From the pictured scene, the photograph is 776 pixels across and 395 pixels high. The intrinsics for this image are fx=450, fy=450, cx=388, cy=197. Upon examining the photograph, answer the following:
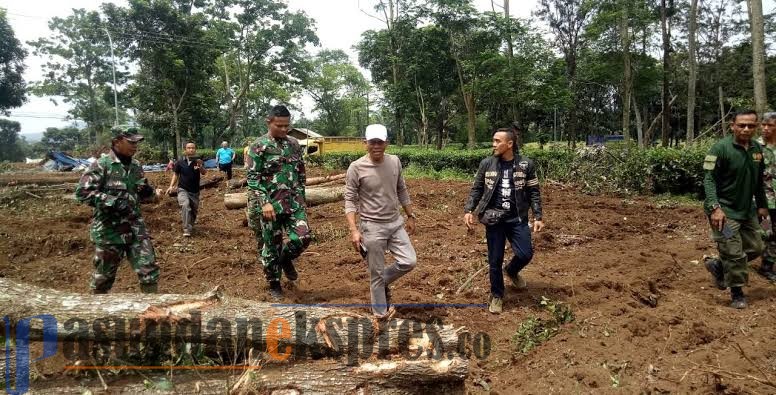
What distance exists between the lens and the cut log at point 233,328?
2.94 metres

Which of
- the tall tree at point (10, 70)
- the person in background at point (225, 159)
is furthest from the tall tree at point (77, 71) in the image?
the person in background at point (225, 159)

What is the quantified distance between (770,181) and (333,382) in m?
5.02

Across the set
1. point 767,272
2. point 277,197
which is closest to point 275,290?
point 277,197

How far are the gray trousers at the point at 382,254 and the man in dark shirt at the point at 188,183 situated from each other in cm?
502

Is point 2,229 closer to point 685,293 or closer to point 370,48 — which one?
point 685,293

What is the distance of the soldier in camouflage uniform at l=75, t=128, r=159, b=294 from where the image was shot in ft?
12.3

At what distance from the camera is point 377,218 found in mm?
3664

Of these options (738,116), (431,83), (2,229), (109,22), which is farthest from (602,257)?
(109,22)

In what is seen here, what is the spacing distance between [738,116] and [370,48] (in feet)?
80.4

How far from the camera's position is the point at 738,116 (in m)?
4.04

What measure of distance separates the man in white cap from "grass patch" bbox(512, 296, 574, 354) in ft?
3.48

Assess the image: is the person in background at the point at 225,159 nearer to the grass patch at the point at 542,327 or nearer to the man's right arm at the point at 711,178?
the grass patch at the point at 542,327

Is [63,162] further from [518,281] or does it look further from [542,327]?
[542,327]

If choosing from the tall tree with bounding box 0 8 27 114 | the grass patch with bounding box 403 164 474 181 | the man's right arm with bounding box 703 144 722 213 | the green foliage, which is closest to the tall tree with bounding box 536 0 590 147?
the grass patch with bounding box 403 164 474 181
